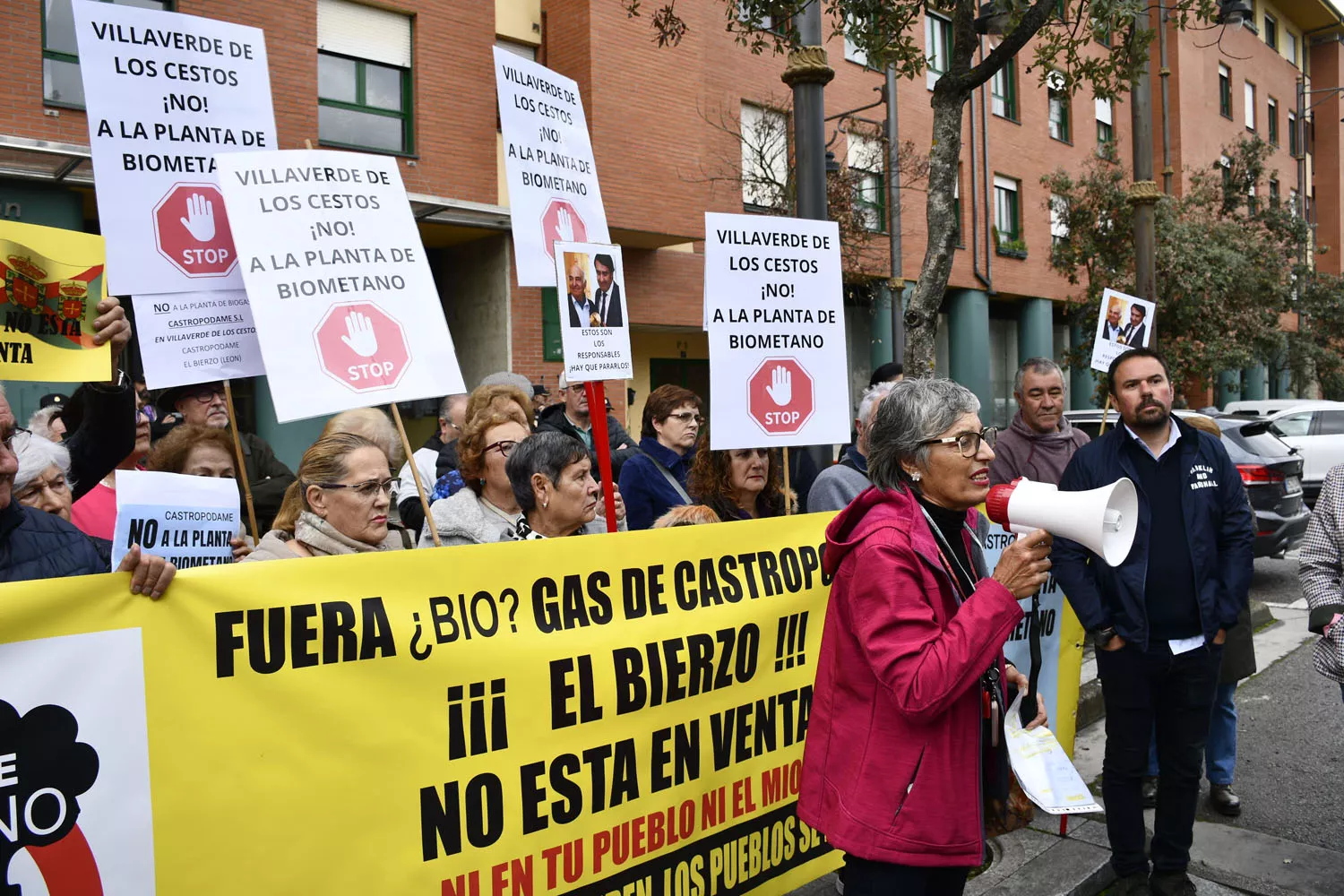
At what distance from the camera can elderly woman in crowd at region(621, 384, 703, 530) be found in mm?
4609

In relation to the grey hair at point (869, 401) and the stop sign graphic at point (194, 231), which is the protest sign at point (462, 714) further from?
the stop sign graphic at point (194, 231)

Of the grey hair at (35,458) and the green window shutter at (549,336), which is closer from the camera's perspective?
the grey hair at (35,458)

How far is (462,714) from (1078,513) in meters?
1.63

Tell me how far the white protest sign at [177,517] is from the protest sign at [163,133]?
92cm

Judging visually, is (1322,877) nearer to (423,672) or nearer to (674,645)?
(674,645)

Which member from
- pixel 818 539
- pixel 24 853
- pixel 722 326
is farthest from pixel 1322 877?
pixel 24 853

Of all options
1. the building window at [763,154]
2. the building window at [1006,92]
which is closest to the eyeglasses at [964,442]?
the building window at [763,154]

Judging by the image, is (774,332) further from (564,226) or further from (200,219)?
(200,219)

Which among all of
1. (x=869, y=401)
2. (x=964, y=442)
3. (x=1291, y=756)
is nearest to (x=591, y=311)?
(x=869, y=401)

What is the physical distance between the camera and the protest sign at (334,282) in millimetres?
3211

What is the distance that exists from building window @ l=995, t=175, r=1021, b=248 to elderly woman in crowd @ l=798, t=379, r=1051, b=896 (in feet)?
77.1

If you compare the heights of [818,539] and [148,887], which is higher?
[818,539]

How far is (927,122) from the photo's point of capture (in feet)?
73.0

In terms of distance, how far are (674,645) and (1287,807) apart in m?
3.56
